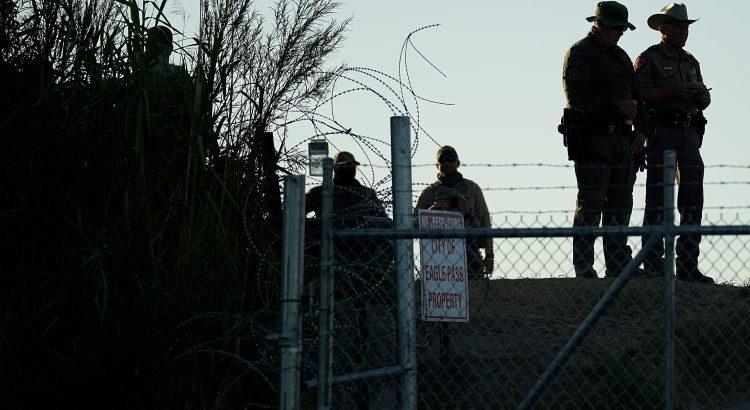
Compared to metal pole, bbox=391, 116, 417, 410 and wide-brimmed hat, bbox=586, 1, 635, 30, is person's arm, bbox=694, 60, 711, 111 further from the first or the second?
metal pole, bbox=391, 116, 417, 410

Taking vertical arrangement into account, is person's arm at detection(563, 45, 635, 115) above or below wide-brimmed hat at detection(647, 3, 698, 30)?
below

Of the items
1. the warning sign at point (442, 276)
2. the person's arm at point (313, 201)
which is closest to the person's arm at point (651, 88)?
the person's arm at point (313, 201)

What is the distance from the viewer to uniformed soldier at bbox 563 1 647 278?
8852mm

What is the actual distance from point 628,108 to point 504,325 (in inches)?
71.8

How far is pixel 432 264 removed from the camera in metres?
6.79

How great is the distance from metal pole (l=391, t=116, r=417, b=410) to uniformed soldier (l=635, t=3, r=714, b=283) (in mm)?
4013

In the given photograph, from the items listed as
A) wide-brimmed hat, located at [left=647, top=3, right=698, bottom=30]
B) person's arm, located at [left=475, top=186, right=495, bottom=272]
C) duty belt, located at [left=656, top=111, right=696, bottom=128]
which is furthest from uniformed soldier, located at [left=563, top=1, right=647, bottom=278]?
person's arm, located at [left=475, top=186, right=495, bottom=272]

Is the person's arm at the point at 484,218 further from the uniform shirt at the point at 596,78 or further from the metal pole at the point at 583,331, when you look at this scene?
the metal pole at the point at 583,331

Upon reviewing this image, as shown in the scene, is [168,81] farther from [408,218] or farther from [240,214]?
[408,218]

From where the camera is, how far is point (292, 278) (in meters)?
4.76

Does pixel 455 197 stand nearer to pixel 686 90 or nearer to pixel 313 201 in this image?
pixel 686 90

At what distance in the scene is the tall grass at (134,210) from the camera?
230 inches

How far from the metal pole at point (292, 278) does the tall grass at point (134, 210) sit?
87 centimetres

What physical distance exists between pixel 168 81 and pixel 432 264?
1753mm
